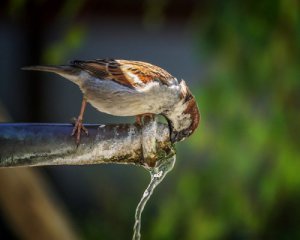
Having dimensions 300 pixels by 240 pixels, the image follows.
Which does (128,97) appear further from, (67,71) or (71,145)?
(71,145)

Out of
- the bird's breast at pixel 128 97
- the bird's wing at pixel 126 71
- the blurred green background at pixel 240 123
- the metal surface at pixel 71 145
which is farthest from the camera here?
the blurred green background at pixel 240 123

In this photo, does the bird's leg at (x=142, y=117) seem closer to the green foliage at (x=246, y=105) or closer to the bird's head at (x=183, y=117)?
the bird's head at (x=183, y=117)

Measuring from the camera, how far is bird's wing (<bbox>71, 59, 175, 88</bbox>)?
2.11 m

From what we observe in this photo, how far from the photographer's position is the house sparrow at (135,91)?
1826 millimetres

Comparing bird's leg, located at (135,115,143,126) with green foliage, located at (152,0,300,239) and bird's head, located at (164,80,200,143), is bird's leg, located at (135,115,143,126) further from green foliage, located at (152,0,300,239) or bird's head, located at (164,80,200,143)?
green foliage, located at (152,0,300,239)

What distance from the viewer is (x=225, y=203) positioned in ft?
12.3

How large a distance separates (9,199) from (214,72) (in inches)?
43.8

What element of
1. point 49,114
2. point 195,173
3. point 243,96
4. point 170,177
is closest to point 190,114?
point 243,96

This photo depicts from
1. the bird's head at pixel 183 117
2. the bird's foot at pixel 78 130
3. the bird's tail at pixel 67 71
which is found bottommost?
the bird's tail at pixel 67 71

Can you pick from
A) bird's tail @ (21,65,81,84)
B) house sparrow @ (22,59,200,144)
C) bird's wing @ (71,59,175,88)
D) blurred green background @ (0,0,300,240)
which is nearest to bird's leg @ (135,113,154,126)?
house sparrow @ (22,59,200,144)

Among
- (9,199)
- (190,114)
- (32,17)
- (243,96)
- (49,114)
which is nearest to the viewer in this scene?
(190,114)

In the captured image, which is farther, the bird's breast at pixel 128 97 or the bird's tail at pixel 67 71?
the bird's tail at pixel 67 71

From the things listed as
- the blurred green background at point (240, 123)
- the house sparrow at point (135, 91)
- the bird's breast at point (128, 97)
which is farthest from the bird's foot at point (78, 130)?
the blurred green background at point (240, 123)

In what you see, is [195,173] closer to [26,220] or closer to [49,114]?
[26,220]
